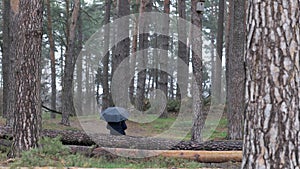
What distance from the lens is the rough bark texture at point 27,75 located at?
22.2ft

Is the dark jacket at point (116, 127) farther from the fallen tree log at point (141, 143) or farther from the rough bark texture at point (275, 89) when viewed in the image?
the rough bark texture at point (275, 89)

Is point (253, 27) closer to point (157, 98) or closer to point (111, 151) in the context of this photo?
point (111, 151)

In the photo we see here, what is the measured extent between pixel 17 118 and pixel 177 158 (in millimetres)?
3083

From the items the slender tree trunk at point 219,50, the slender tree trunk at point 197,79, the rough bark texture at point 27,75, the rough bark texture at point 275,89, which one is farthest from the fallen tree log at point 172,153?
the slender tree trunk at point 219,50

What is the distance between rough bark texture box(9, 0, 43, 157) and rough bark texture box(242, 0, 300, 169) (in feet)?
14.4

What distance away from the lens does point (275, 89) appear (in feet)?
11.3

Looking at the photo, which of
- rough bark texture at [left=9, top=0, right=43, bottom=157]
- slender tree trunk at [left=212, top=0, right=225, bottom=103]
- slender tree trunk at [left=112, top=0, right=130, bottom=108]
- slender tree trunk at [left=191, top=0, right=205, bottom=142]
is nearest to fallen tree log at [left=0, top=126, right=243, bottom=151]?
rough bark texture at [left=9, top=0, right=43, bottom=157]

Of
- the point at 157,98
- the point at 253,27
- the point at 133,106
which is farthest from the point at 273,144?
the point at 157,98

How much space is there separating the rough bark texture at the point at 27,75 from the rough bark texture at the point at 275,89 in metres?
4.37

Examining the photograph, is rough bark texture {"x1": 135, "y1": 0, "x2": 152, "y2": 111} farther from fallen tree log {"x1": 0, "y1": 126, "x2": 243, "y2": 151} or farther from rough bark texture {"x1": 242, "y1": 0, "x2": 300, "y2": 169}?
rough bark texture {"x1": 242, "y1": 0, "x2": 300, "y2": 169}

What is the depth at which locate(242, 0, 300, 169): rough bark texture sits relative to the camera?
3412 mm

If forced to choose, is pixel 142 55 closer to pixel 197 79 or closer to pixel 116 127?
pixel 197 79

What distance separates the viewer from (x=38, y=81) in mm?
6934

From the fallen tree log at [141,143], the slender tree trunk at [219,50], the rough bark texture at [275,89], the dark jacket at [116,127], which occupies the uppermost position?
the slender tree trunk at [219,50]
